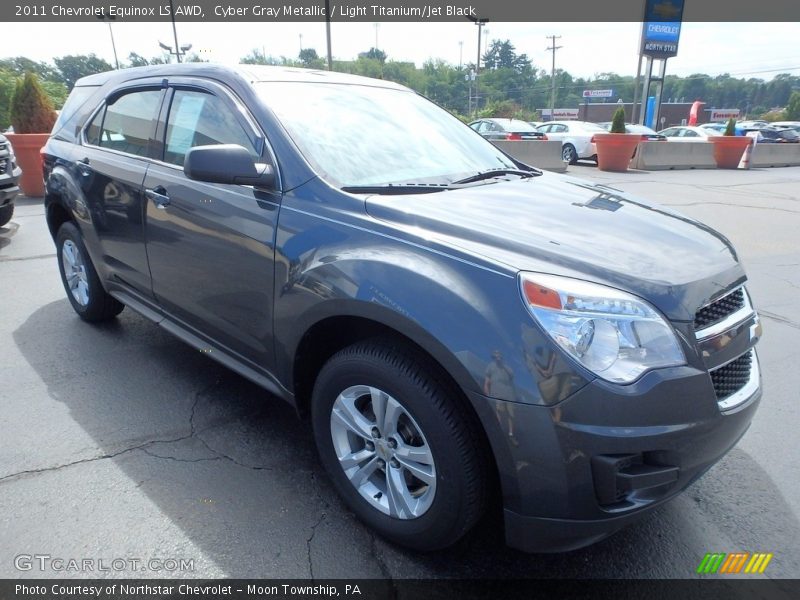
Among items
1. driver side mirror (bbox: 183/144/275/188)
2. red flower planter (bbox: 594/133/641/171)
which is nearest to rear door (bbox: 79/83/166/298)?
driver side mirror (bbox: 183/144/275/188)

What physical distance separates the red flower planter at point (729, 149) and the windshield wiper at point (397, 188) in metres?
19.3

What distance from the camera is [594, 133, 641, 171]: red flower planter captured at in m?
16.0

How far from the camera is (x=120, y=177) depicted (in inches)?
136

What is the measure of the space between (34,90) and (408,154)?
397 inches

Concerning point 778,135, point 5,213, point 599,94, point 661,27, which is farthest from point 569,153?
point 599,94

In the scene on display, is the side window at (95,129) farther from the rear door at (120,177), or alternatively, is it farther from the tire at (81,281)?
the tire at (81,281)

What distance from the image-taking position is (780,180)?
1551 centimetres

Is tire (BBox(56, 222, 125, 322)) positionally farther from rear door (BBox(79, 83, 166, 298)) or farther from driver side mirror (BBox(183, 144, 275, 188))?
driver side mirror (BBox(183, 144, 275, 188))

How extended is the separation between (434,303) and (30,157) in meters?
10.8

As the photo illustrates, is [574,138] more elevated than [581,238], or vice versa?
[581,238]

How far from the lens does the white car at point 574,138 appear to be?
18.4 m

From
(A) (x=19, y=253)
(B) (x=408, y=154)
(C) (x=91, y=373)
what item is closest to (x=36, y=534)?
(C) (x=91, y=373)

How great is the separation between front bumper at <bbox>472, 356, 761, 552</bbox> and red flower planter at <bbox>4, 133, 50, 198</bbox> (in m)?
10.5

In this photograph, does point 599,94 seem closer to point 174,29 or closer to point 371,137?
point 174,29
